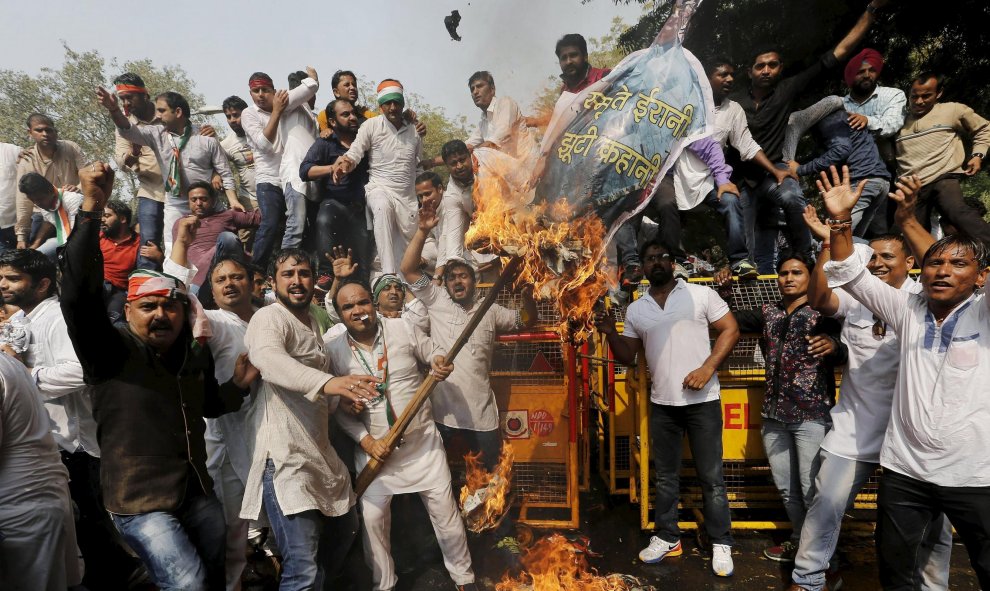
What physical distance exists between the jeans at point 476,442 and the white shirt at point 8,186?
6954 mm

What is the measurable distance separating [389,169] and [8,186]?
5439 mm

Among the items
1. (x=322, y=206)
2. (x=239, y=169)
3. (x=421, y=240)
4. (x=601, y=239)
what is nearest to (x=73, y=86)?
(x=239, y=169)

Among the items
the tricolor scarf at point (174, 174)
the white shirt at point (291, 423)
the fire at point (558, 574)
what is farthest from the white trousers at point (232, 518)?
the tricolor scarf at point (174, 174)

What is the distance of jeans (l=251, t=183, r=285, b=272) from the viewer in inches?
252

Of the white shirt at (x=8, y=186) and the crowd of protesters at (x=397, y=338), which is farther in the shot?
the white shirt at (x=8, y=186)

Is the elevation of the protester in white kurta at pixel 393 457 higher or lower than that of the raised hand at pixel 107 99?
lower

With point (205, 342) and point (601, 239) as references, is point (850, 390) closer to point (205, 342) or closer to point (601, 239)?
point (601, 239)

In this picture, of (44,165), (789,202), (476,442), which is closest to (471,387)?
(476,442)

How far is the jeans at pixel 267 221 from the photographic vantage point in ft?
21.0

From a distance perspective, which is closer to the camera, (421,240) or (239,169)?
(421,240)

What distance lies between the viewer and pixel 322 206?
6184 millimetres

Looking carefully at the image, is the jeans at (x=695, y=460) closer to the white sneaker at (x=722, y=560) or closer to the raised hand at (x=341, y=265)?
the white sneaker at (x=722, y=560)

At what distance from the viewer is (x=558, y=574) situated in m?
3.96

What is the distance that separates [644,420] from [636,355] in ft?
1.87
